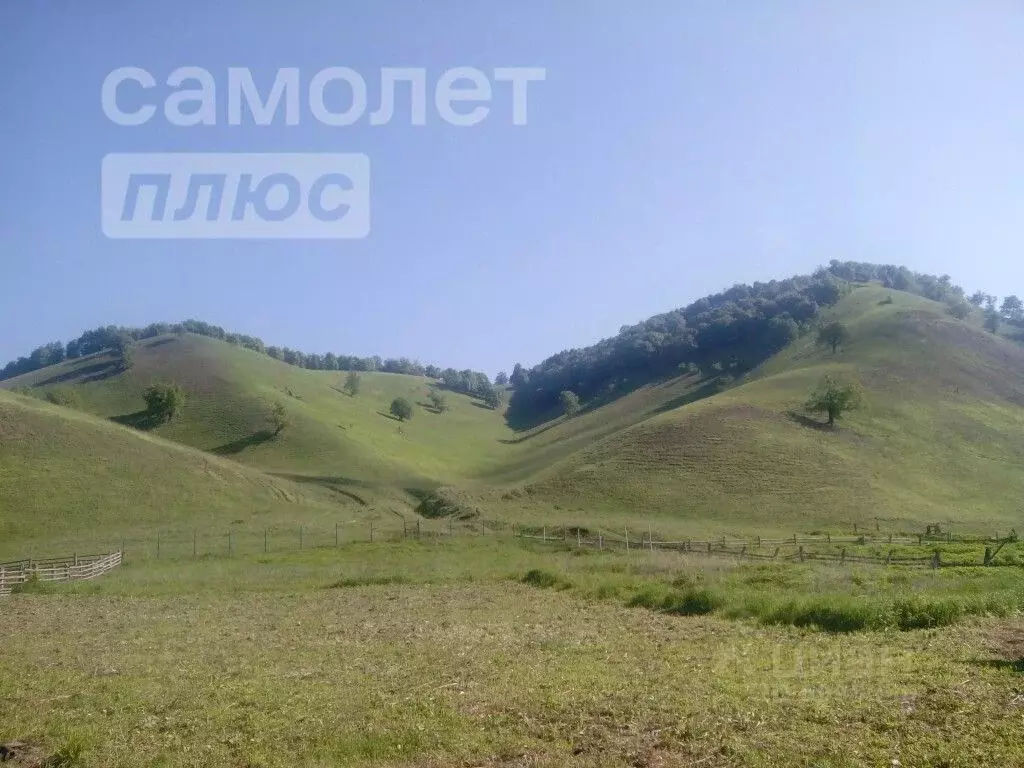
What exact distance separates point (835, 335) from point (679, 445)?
2177 inches

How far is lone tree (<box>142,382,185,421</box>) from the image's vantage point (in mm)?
115625

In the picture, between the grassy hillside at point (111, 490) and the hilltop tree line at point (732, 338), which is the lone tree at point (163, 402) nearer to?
the grassy hillside at point (111, 490)

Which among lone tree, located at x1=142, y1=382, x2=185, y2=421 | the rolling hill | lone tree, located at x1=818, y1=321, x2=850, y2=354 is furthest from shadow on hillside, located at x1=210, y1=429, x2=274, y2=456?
lone tree, located at x1=818, y1=321, x2=850, y2=354

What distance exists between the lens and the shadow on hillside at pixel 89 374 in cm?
14225

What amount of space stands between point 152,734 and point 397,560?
3235 centimetres

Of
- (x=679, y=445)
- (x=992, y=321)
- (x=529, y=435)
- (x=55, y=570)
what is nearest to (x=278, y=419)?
(x=679, y=445)

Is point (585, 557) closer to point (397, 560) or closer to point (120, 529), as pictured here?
point (397, 560)

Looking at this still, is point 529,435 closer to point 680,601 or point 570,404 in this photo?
point 570,404

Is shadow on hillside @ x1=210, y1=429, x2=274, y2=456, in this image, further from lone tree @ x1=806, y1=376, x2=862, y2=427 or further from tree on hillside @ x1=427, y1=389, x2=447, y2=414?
tree on hillside @ x1=427, y1=389, x2=447, y2=414

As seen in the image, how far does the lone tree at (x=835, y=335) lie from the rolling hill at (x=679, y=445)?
236 cm

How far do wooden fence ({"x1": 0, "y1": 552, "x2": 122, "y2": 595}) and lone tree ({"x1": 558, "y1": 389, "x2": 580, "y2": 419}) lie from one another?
141 m

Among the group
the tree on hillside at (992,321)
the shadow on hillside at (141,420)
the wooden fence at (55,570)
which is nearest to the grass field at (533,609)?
the wooden fence at (55,570)

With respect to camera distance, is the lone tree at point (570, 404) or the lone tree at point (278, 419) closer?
the lone tree at point (278, 419)

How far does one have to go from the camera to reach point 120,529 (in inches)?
2483
